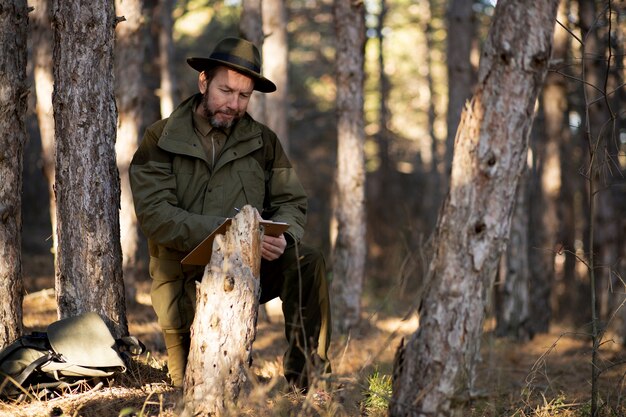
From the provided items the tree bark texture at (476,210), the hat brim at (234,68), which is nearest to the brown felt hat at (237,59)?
the hat brim at (234,68)

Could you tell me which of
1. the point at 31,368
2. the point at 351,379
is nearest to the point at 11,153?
the point at 31,368

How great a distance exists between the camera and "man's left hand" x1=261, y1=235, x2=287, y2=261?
470 cm

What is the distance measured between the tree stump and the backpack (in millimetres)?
629

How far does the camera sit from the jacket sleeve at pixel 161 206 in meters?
4.67

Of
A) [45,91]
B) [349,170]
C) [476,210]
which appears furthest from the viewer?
[349,170]

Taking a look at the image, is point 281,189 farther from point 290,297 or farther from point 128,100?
point 128,100

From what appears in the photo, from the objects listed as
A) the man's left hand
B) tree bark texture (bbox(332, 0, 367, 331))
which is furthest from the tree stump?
tree bark texture (bbox(332, 0, 367, 331))

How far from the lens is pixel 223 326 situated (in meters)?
4.21

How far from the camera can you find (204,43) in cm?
2095

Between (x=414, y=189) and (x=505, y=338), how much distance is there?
32.4 ft

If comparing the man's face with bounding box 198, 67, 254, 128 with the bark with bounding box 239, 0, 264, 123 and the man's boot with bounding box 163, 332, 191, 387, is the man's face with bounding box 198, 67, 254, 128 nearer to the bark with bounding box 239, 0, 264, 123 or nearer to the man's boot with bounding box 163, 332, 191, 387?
the man's boot with bounding box 163, 332, 191, 387

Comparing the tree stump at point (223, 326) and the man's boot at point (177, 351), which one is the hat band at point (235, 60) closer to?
the tree stump at point (223, 326)

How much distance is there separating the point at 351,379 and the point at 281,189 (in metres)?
1.63

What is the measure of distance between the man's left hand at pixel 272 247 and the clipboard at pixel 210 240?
31 millimetres
